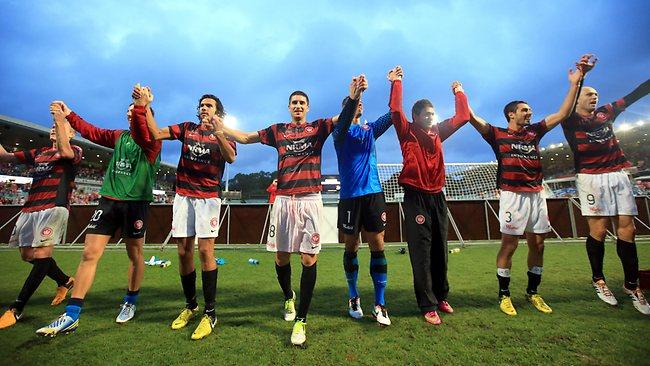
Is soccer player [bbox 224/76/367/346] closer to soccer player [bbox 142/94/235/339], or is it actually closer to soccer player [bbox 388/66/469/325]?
soccer player [bbox 142/94/235/339]

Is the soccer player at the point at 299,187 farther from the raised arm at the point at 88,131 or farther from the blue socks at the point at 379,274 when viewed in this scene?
the raised arm at the point at 88,131

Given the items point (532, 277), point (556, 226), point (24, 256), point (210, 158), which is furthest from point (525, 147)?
point (556, 226)

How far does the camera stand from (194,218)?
145 inches

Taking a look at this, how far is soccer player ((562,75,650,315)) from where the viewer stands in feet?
13.3

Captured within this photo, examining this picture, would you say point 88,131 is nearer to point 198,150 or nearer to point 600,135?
point 198,150

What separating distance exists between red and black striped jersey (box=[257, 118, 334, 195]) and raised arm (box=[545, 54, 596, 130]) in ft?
10.7

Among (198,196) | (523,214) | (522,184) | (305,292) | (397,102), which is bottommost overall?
(305,292)

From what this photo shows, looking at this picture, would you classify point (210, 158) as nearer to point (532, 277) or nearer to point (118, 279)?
point (118, 279)

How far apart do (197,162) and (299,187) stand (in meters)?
1.41

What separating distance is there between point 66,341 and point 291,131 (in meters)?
3.21

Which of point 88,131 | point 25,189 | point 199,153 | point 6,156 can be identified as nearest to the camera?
point 199,153

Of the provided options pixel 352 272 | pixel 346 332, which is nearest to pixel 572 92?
pixel 352 272

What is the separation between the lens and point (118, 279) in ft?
19.6

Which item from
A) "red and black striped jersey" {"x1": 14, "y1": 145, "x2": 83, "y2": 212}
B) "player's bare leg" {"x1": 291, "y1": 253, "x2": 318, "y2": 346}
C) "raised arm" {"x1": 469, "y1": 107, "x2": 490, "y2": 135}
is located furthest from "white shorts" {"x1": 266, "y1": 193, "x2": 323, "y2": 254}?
"red and black striped jersey" {"x1": 14, "y1": 145, "x2": 83, "y2": 212}
